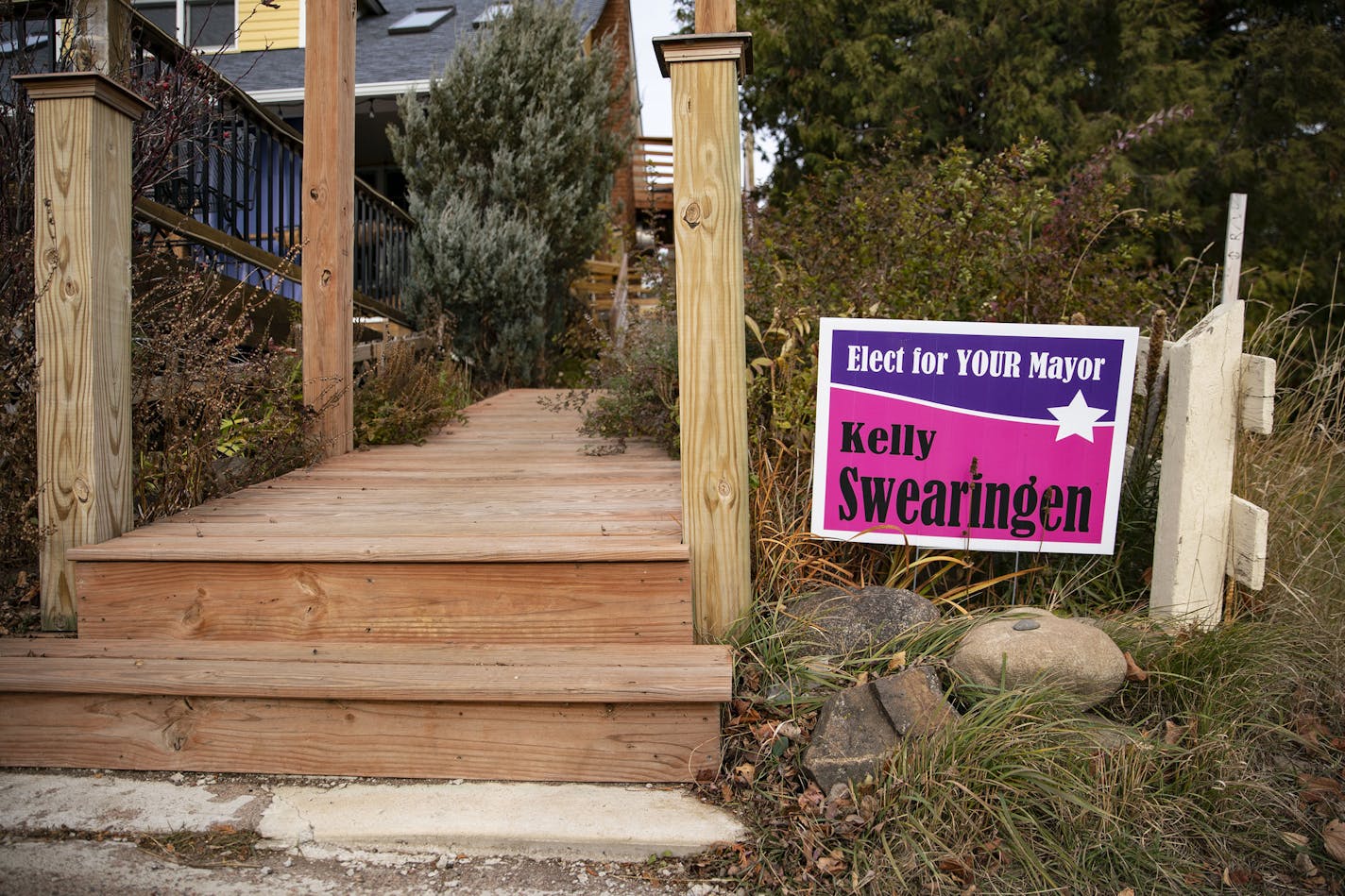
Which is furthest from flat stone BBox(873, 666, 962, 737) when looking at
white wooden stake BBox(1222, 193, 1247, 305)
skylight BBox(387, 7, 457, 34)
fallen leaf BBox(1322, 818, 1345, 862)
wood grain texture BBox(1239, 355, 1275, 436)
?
skylight BBox(387, 7, 457, 34)

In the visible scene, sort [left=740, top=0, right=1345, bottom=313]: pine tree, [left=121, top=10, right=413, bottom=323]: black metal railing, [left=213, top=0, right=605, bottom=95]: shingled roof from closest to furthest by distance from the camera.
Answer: [left=121, top=10, right=413, bottom=323]: black metal railing → [left=213, top=0, right=605, bottom=95]: shingled roof → [left=740, top=0, right=1345, bottom=313]: pine tree

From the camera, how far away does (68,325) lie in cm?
328

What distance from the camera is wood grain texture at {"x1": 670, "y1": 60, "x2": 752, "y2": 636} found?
314 cm

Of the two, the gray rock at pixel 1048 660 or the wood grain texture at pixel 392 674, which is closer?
the wood grain texture at pixel 392 674

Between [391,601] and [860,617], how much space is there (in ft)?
4.68

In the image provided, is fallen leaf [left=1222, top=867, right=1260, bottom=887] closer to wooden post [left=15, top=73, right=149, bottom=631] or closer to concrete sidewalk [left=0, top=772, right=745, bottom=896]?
concrete sidewalk [left=0, top=772, right=745, bottom=896]

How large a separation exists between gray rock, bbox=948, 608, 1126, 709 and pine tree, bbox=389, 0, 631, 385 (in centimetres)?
696

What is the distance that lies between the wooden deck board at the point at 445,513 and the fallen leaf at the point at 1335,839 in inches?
70.3

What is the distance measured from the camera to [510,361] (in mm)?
9711

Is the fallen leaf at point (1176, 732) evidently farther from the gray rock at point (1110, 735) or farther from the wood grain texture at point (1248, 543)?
the wood grain texture at point (1248, 543)

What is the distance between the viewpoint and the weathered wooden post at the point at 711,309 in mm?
3135

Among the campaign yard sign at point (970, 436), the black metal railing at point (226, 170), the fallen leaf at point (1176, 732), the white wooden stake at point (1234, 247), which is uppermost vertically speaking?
the black metal railing at point (226, 170)

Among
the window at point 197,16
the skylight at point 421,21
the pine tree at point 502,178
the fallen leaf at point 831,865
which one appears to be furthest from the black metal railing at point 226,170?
the window at point 197,16

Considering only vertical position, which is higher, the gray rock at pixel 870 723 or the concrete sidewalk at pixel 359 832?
the gray rock at pixel 870 723
